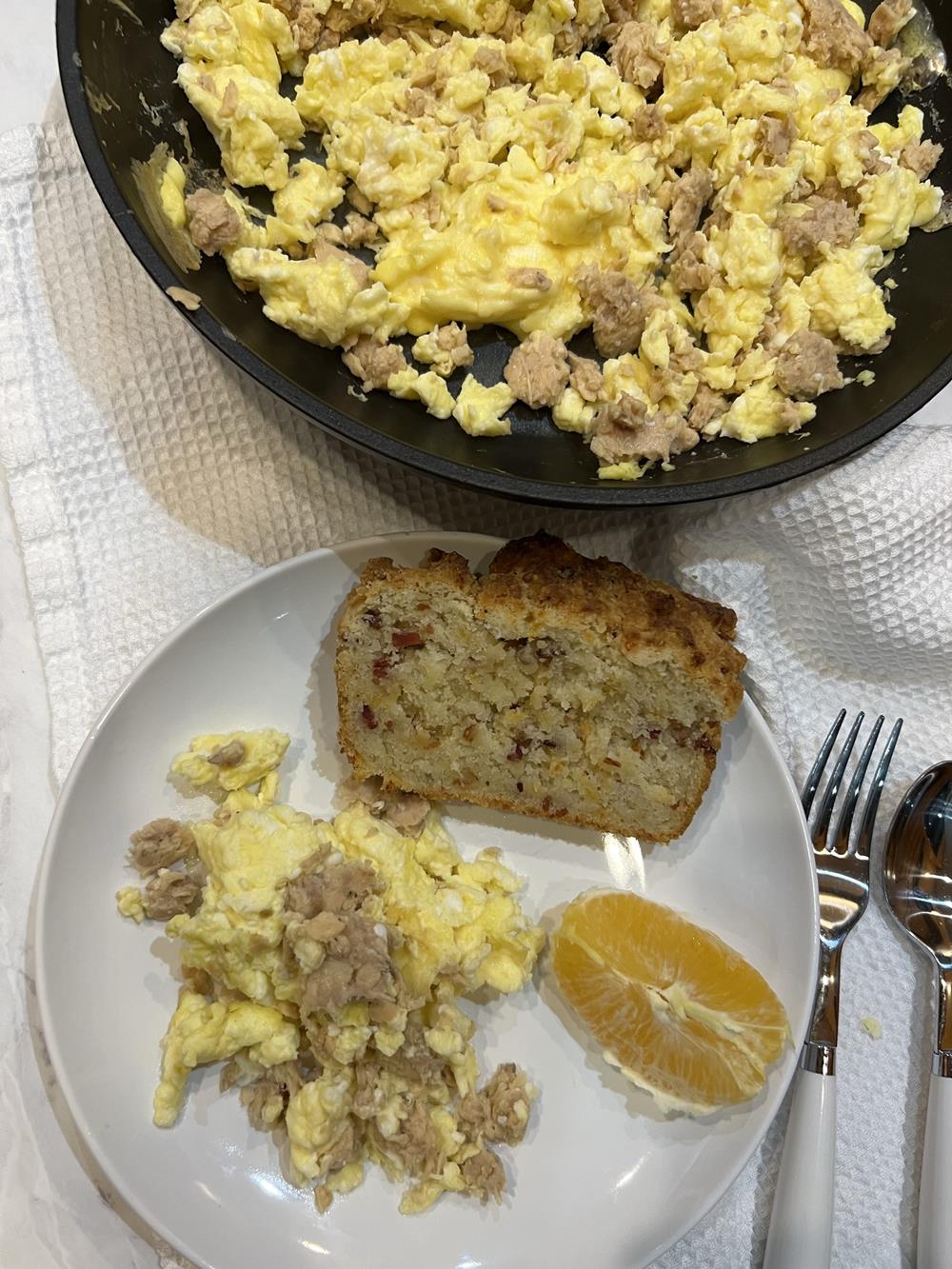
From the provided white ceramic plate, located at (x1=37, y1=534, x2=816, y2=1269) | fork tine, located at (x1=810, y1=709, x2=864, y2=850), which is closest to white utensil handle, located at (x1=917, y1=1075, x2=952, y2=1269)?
white ceramic plate, located at (x1=37, y1=534, x2=816, y2=1269)

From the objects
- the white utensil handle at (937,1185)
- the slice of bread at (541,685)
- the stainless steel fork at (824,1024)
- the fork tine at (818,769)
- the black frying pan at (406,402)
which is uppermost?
the black frying pan at (406,402)

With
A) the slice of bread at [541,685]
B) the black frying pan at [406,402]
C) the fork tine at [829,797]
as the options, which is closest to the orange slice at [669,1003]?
the slice of bread at [541,685]

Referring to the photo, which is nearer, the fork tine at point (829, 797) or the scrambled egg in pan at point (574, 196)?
the scrambled egg in pan at point (574, 196)

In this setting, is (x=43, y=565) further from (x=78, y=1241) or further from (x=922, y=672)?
(x=922, y=672)

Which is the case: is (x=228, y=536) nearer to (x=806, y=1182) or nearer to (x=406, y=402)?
(x=406, y=402)

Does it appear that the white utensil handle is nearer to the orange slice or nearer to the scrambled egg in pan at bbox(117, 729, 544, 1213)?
the orange slice

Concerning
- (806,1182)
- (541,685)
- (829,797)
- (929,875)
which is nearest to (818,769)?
(829,797)

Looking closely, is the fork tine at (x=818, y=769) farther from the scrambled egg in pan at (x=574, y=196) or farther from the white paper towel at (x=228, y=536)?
the scrambled egg in pan at (x=574, y=196)
